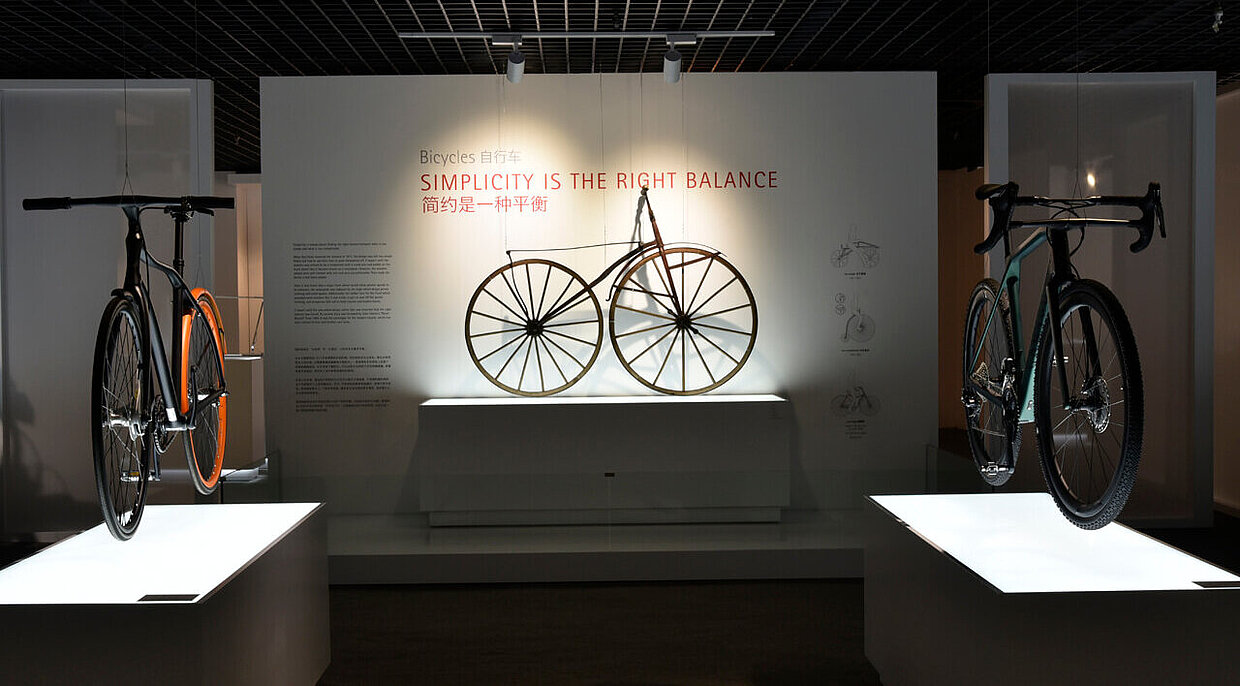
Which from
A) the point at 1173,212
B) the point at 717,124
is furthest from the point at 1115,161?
the point at 717,124

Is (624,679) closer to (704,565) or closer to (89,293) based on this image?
(704,565)

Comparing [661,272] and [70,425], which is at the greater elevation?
[661,272]

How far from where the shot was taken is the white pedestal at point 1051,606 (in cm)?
215

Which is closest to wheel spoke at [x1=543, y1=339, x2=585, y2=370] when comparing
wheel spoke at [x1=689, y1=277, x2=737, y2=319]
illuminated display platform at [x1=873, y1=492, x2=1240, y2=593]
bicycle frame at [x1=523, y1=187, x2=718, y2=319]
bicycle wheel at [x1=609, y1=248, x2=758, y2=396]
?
bicycle frame at [x1=523, y1=187, x2=718, y2=319]

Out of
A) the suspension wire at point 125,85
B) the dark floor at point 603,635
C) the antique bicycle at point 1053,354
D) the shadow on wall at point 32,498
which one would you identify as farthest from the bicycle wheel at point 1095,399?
the shadow on wall at point 32,498

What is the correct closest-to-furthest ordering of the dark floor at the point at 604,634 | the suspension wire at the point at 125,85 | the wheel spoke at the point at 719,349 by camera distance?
1. the dark floor at the point at 604,634
2. the suspension wire at the point at 125,85
3. the wheel spoke at the point at 719,349

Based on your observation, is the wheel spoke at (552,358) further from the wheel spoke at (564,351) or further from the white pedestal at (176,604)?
the white pedestal at (176,604)

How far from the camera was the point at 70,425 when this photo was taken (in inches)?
213

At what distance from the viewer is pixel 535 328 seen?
17.3 feet

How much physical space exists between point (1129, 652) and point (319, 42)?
4.51m

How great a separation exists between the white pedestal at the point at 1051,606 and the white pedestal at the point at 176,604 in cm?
177

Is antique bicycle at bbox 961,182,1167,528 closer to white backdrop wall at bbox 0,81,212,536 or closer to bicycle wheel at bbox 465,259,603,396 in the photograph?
bicycle wheel at bbox 465,259,603,396

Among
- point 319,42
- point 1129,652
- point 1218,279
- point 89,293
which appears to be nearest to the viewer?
point 1129,652

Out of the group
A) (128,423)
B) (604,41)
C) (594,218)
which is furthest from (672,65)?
(128,423)
